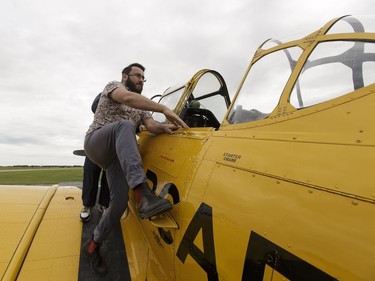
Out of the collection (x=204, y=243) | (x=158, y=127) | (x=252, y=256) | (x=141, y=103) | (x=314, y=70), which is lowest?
(x=204, y=243)

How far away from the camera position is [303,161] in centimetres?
155

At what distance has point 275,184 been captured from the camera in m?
1.60

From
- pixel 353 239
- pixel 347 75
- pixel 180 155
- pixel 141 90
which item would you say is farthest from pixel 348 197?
pixel 141 90

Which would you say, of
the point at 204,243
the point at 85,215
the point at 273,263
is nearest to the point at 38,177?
the point at 85,215

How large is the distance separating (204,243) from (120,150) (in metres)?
1.46

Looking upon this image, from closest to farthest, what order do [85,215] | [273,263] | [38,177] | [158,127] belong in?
1. [273,263]
2. [158,127]
3. [85,215]
4. [38,177]

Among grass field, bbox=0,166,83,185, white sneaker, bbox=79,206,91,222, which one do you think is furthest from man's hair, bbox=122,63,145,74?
grass field, bbox=0,166,83,185

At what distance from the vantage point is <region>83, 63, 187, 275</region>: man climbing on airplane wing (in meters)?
2.75

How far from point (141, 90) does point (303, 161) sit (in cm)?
300

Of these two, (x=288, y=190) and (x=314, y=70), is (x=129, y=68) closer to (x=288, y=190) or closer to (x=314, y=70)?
(x=314, y=70)

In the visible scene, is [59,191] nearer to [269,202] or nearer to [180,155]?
[180,155]

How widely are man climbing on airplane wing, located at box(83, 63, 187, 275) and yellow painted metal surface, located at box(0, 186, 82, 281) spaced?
30 centimetres

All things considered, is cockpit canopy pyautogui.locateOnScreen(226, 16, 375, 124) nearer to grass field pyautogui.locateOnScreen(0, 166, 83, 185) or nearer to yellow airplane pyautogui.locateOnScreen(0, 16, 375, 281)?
yellow airplane pyautogui.locateOnScreen(0, 16, 375, 281)

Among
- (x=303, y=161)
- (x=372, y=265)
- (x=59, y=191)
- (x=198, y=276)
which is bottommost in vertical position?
(x=59, y=191)
